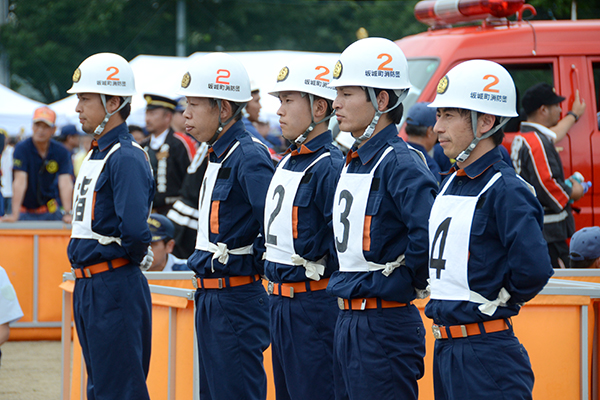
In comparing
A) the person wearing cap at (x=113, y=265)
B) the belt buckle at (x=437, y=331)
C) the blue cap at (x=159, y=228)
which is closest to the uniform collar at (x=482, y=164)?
the belt buckle at (x=437, y=331)

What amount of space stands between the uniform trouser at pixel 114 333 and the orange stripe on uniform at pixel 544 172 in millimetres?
3910

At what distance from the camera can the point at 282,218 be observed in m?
4.64

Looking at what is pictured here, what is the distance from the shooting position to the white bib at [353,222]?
4.12 metres

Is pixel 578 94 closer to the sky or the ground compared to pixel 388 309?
closer to the sky

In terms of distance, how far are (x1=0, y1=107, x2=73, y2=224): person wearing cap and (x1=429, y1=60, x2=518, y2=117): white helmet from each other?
8.23 meters

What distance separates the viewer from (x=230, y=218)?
16.4 ft

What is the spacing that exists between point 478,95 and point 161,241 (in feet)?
13.4

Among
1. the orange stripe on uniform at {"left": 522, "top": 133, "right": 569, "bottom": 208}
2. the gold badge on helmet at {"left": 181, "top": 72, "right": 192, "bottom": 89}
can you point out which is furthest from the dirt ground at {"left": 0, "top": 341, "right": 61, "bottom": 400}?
the orange stripe on uniform at {"left": 522, "top": 133, "right": 569, "bottom": 208}

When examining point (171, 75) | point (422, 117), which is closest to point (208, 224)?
point (422, 117)

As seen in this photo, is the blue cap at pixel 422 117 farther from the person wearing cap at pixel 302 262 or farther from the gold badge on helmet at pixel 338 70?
the gold badge on helmet at pixel 338 70

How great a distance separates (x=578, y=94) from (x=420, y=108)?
183 cm

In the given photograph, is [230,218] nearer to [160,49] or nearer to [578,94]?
[578,94]

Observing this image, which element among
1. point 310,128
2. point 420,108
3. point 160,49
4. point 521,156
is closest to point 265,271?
point 310,128

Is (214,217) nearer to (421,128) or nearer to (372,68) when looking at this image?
(372,68)
